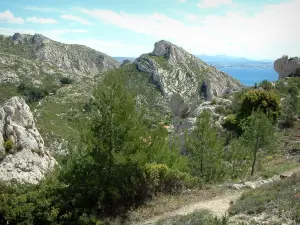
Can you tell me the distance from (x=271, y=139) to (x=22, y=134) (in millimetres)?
22471

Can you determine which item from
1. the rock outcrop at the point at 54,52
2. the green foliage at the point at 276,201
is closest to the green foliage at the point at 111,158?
the green foliage at the point at 276,201

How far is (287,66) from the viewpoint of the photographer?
6831 centimetres

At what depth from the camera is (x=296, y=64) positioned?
6631cm

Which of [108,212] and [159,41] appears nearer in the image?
[108,212]

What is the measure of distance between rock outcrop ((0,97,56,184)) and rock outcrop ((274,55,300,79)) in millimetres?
57687

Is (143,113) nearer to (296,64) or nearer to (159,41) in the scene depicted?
(296,64)

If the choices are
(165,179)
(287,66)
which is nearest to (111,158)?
(165,179)

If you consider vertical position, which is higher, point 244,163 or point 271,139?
point 271,139

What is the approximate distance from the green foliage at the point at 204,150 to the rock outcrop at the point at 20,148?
12.6 meters

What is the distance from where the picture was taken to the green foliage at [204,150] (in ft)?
69.6

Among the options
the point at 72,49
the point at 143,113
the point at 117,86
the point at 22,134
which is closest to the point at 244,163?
the point at 143,113

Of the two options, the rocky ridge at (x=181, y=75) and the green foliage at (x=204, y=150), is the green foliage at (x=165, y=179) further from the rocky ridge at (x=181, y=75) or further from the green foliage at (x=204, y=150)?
the rocky ridge at (x=181, y=75)

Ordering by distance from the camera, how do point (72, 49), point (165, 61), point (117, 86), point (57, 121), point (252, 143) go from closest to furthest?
point (117, 86) < point (252, 143) < point (57, 121) < point (165, 61) < point (72, 49)

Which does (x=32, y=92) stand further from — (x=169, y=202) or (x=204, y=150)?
(x=169, y=202)
